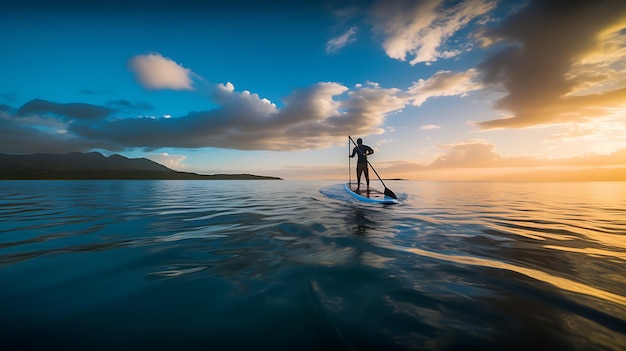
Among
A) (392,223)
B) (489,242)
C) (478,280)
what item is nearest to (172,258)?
(478,280)

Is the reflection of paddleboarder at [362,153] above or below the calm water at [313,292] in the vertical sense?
above

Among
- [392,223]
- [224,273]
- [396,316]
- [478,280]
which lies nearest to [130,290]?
[224,273]

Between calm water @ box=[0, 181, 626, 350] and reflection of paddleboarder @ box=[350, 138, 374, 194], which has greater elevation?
reflection of paddleboarder @ box=[350, 138, 374, 194]

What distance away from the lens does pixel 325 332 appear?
2646 millimetres

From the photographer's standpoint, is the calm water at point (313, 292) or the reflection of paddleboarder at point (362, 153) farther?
the reflection of paddleboarder at point (362, 153)

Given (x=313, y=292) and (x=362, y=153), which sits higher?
(x=362, y=153)

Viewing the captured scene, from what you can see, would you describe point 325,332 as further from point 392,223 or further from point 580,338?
point 392,223

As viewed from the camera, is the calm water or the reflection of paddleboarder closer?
the calm water

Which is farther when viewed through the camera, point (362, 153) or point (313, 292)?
point (362, 153)

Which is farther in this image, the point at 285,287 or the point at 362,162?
the point at 362,162

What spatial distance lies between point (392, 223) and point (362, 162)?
34.6ft

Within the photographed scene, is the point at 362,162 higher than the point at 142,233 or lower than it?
higher

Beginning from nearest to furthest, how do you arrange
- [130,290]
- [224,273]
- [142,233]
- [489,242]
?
[130,290] < [224,273] < [489,242] < [142,233]

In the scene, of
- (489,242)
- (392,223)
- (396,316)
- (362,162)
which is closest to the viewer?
(396,316)
